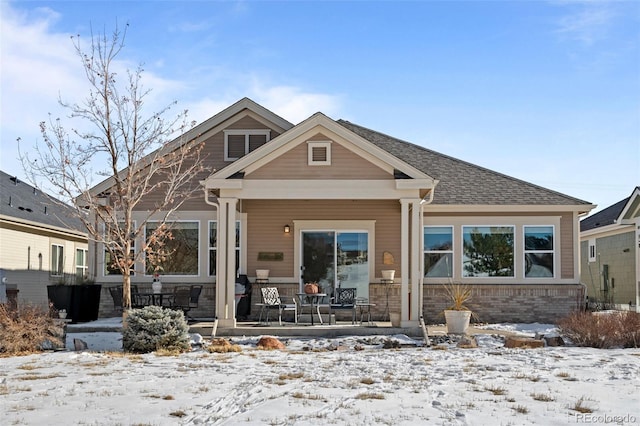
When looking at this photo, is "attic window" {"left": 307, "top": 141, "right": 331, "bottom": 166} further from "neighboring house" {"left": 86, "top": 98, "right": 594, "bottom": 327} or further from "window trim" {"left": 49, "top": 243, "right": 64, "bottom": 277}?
"window trim" {"left": 49, "top": 243, "right": 64, "bottom": 277}

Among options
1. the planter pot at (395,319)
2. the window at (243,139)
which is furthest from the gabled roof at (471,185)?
the planter pot at (395,319)

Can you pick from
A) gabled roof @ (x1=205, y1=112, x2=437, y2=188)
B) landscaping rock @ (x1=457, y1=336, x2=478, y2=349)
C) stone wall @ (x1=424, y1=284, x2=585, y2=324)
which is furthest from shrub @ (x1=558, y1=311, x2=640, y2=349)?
stone wall @ (x1=424, y1=284, x2=585, y2=324)

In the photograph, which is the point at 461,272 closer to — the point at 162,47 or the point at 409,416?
the point at 162,47

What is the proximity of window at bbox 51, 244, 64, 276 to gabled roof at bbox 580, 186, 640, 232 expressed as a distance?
18.0m

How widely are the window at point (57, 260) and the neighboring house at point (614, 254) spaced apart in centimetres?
1794

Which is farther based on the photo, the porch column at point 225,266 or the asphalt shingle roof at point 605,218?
the asphalt shingle roof at point 605,218

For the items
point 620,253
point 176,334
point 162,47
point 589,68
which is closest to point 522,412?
point 176,334

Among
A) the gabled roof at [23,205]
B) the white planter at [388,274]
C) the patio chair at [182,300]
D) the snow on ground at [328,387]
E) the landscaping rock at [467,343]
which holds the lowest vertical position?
the snow on ground at [328,387]

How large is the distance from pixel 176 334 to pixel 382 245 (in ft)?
21.8

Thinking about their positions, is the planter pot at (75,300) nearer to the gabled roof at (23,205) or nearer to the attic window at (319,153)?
the gabled roof at (23,205)

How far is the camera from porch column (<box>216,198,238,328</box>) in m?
14.3

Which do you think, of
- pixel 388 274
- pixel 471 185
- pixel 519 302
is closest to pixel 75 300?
pixel 388 274

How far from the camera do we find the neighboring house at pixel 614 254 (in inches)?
836

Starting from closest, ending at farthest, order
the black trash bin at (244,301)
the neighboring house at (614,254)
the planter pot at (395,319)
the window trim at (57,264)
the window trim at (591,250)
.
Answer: the planter pot at (395,319), the black trash bin at (244,301), the neighboring house at (614,254), the window trim at (57,264), the window trim at (591,250)
